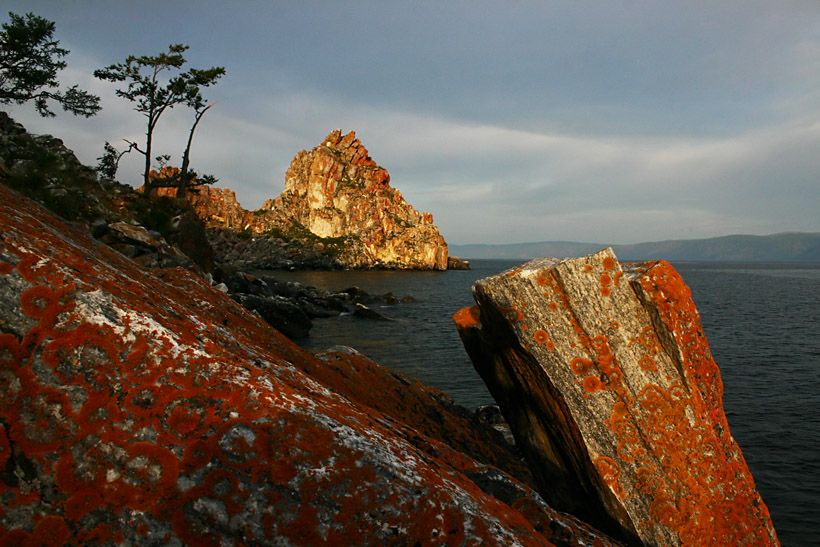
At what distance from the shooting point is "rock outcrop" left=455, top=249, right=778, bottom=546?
6.18 m

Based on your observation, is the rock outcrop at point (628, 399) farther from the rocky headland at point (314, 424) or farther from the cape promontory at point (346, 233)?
the cape promontory at point (346, 233)

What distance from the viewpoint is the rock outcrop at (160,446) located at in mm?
2283

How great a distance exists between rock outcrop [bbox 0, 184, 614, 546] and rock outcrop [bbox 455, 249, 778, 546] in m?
3.87

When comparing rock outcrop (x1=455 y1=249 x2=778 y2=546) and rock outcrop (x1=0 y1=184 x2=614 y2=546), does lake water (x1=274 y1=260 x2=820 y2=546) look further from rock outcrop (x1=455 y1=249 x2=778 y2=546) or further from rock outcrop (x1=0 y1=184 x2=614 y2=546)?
rock outcrop (x1=0 y1=184 x2=614 y2=546)

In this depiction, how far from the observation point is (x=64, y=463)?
231 cm

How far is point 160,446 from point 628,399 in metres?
6.41

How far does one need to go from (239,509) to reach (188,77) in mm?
39926

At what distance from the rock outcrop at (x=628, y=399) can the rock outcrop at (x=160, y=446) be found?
3.87 m

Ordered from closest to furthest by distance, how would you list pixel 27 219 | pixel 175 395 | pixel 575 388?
pixel 175 395
pixel 27 219
pixel 575 388

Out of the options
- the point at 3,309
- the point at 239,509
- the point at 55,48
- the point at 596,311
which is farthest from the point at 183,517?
the point at 55,48

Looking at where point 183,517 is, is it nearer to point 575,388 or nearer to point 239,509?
point 239,509

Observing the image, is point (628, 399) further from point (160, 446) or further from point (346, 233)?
point (346, 233)

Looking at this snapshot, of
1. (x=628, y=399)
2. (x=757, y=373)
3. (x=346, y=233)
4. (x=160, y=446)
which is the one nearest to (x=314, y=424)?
(x=160, y=446)

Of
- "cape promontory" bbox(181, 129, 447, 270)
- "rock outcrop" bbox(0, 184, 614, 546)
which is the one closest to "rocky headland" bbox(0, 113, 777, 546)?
"rock outcrop" bbox(0, 184, 614, 546)
